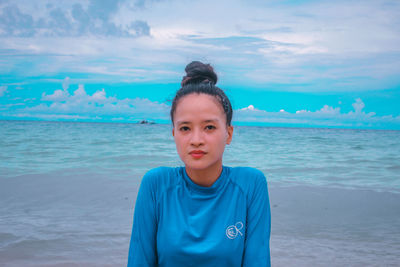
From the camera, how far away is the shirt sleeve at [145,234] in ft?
6.11

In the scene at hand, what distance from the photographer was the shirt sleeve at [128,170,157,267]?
73.4 inches

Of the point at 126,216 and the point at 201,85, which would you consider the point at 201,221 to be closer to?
the point at 201,85

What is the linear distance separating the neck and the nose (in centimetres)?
16

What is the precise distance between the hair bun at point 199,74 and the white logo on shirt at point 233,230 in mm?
782

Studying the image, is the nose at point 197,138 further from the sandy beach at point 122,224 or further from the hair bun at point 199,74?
the sandy beach at point 122,224

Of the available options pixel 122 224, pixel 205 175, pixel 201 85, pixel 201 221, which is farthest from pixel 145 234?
pixel 122 224

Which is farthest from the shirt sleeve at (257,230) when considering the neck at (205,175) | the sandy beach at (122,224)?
the sandy beach at (122,224)

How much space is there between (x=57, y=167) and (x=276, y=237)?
7.16m

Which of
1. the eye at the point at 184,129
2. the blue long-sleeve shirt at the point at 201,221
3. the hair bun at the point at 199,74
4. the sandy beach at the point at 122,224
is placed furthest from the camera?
the sandy beach at the point at 122,224

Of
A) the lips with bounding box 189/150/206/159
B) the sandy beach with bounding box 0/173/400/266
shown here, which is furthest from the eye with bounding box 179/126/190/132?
the sandy beach with bounding box 0/173/400/266

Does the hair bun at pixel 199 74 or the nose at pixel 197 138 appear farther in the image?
the hair bun at pixel 199 74

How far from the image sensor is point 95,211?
18.4 ft

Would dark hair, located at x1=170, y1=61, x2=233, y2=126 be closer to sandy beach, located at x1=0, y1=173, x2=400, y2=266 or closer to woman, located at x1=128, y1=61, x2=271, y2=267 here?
woman, located at x1=128, y1=61, x2=271, y2=267

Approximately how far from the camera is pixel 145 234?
1.87 metres
